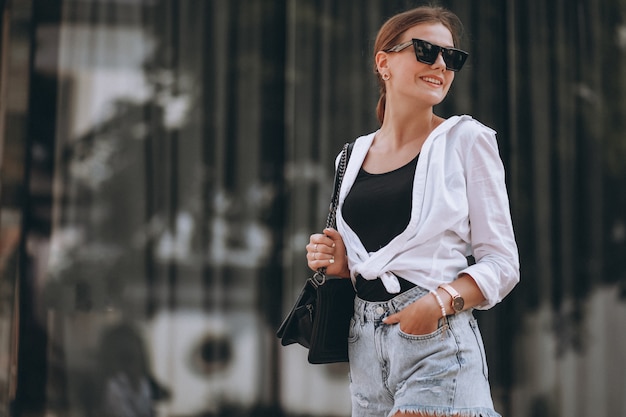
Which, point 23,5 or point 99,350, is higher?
point 23,5

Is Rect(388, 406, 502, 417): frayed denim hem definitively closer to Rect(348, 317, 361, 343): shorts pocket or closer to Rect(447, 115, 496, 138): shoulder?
Rect(348, 317, 361, 343): shorts pocket

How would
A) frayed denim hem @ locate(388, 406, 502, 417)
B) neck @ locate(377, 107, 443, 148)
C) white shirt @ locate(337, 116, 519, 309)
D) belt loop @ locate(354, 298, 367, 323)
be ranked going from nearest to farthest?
frayed denim hem @ locate(388, 406, 502, 417), white shirt @ locate(337, 116, 519, 309), belt loop @ locate(354, 298, 367, 323), neck @ locate(377, 107, 443, 148)

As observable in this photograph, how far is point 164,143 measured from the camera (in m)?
5.64

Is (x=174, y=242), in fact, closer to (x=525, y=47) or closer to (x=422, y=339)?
(x=525, y=47)

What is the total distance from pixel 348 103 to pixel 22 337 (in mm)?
2585

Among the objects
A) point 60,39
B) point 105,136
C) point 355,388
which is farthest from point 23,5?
point 355,388

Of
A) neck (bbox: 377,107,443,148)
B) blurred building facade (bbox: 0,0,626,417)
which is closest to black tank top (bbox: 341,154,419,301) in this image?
neck (bbox: 377,107,443,148)

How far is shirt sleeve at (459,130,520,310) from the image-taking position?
2.00 metres

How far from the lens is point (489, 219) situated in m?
2.00

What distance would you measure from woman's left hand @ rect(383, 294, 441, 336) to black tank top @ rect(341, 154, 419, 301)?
0.26 ft

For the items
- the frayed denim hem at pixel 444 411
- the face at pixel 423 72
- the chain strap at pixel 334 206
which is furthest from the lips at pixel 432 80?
the frayed denim hem at pixel 444 411

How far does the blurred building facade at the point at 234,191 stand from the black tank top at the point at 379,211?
345cm

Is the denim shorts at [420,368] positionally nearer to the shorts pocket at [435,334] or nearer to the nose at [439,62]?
the shorts pocket at [435,334]

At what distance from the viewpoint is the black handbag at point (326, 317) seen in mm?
2146
